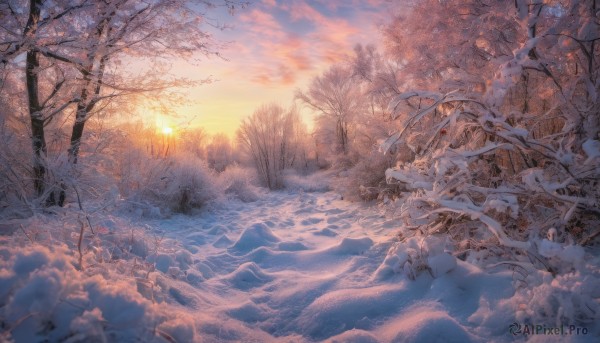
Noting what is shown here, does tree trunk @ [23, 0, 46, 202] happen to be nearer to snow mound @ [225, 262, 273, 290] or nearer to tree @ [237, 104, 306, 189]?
snow mound @ [225, 262, 273, 290]

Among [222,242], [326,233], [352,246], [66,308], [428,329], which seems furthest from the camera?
[326,233]

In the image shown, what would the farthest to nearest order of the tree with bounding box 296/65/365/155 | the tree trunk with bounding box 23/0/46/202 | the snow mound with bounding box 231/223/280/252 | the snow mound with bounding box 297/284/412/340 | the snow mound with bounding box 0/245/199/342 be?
the tree with bounding box 296/65/365/155 → the snow mound with bounding box 231/223/280/252 → the tree trunk with bounding box 23/0/46/202 → the snow mound with bounding box 297/284/412/340 → the snow mound with bounding box 0/245/199/342

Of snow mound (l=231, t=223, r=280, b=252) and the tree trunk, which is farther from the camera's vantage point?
snow mound (l=231, t=223, r=280, b=252)

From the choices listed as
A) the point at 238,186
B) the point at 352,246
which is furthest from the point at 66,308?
the point at 238,186

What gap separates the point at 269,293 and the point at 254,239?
1692mm

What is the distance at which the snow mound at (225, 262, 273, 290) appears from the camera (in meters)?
2.75

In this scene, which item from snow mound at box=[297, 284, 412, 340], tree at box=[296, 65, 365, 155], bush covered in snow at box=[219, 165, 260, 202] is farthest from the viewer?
tree at box=[296, 65, 365, 155]

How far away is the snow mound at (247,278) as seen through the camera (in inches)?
108

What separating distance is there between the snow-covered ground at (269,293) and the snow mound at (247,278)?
10 millimetres

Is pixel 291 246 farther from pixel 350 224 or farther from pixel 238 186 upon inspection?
pixel 238 186

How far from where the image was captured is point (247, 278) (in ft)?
9.42

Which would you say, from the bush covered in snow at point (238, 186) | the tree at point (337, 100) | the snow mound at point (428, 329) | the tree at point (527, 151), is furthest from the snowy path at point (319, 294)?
the tree at point (337, 100)

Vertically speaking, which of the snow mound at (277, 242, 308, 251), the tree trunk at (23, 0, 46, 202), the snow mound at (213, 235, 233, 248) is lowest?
the snow mound at (277, 242, 308, 251)

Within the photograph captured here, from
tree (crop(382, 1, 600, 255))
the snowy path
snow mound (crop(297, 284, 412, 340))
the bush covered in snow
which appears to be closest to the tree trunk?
the snowy path
